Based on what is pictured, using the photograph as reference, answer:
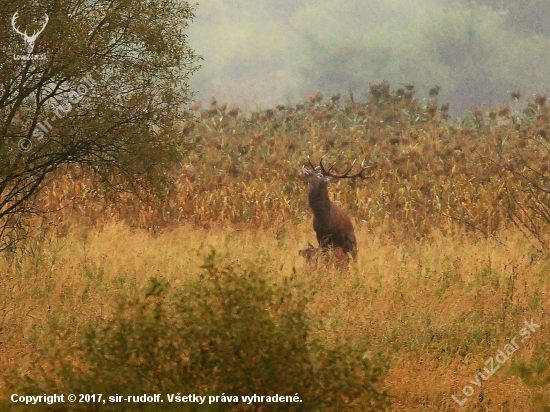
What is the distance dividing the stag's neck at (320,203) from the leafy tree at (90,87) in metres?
2.84

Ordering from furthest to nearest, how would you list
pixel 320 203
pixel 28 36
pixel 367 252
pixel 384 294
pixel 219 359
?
pixel 367 252 < pixel 320 203 < pixel 384 294 < pixel 28 36 < pixel 219 359

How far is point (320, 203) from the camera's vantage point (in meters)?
14.5

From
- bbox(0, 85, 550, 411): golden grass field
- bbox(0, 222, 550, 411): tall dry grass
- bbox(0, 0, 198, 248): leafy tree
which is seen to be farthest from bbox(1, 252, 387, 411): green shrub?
bbox(0, 0, 198, 248): leafy tree

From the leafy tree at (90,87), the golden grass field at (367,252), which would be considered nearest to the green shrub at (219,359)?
the golden grass field at (367,252)

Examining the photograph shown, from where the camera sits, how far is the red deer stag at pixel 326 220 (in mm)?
14422

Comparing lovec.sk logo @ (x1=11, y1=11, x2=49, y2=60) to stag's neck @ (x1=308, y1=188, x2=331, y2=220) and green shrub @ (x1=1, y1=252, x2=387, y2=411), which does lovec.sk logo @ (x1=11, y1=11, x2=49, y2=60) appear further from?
green shrub @ (x1=1, y1=252, x2=387, y2=411)

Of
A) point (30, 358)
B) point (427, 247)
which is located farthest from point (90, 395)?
point (427, 247)

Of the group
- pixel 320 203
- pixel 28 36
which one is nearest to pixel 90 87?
pixel 28 36

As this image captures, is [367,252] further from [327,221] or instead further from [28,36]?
[28,36]

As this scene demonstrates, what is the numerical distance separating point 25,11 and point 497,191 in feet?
45.9

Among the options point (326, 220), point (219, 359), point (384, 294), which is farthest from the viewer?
point (326, 220)

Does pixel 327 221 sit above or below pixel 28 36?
below

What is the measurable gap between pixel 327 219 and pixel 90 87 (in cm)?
461

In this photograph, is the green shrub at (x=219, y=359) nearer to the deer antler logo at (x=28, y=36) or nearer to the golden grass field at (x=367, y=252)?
the golden grass field at (x=367, y=252)
